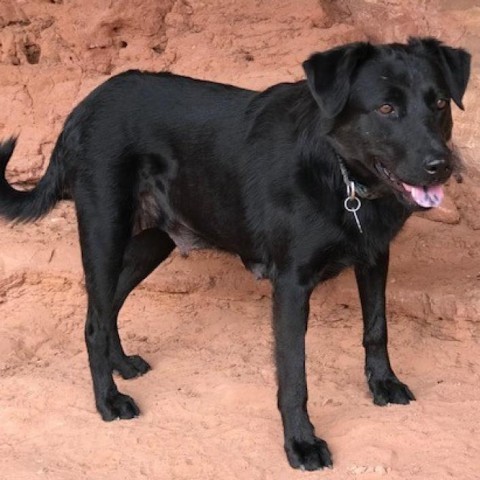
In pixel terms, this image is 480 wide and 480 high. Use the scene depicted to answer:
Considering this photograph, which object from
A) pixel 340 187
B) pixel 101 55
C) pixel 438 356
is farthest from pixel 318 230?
pixel 101 55

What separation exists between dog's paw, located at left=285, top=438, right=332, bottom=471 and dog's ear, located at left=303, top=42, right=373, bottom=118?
139cm

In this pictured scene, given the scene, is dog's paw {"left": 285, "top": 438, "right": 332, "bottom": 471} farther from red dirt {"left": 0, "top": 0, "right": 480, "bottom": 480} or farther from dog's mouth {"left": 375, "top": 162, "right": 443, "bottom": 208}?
dog's mouth {"left": 375, "top": 162, "right": 443, "bottom": 208}

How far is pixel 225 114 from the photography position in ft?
14.9

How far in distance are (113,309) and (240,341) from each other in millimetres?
773

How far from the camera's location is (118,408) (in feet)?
15.4

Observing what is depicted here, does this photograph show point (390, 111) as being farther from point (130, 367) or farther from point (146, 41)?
point (146, 41)

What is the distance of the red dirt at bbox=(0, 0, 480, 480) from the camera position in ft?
14.1

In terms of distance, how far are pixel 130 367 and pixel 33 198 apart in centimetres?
101

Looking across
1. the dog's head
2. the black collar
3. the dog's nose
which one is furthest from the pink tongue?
the black collar

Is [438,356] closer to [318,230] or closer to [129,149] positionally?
[318,230]

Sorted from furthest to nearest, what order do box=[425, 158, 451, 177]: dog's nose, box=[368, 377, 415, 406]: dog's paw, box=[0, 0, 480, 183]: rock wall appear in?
1. box=[0, 0, 480, 183]: rock wall
2. box=[368, 377, 415, 406]: dog's paw
3. box=[425, 158, 451, 177]: dog's nose

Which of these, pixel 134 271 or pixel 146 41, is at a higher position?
pixel 146 41

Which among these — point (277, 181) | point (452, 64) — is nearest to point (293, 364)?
point (277, 181)

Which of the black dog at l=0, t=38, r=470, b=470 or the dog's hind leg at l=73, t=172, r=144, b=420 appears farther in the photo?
the dog's hind leg at l=73, t=172, r=144, b=420
